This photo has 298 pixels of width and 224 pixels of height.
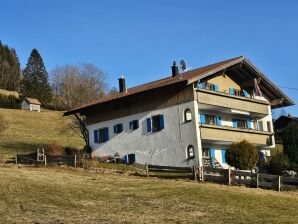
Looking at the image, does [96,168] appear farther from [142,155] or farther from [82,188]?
[82,188]

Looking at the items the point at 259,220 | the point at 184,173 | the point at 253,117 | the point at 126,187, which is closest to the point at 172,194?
the point at 126,187

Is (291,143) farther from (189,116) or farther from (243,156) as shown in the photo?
(189,116)

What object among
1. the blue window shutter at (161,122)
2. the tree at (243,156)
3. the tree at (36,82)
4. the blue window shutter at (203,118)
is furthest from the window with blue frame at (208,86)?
the tree at (36,82)

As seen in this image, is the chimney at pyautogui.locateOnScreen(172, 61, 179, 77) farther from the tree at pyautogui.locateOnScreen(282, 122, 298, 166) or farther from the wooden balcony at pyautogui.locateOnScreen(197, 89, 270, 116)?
the tree at pyautogui.locateOnScreen(282, 122, 298, 166)

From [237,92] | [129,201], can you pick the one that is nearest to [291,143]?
[237,92]

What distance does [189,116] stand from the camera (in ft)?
138

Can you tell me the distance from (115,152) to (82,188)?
66.8 ft

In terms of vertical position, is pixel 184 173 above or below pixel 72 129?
below

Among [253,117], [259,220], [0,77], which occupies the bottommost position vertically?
A: [259,220]

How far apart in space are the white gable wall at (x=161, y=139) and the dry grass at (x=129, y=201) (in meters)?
10.6

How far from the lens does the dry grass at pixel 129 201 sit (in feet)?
65.9

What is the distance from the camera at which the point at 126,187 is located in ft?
92.8

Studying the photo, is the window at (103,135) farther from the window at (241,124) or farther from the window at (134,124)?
the window at (241,124)

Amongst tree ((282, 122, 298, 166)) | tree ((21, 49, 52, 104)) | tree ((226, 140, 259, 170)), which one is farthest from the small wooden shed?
tree ((226, 140, 259, 170))
